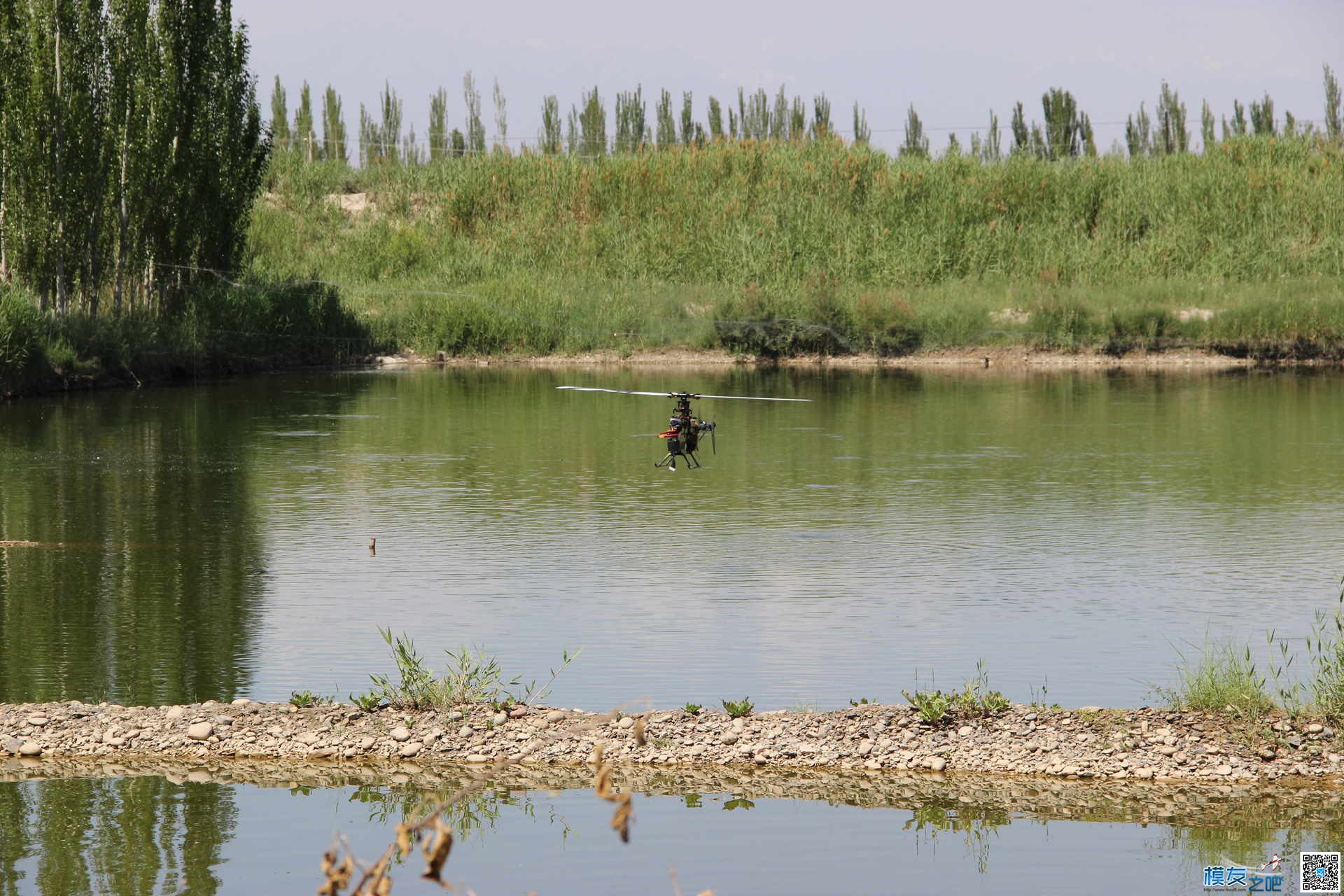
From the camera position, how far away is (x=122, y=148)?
44.4 metres

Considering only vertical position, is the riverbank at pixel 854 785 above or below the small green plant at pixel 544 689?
below

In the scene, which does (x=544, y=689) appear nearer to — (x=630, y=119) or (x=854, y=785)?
(x=854, y=785)

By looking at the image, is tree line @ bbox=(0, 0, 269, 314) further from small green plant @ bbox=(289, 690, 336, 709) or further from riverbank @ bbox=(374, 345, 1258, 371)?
small green plant @ bbox=(289, 690, 336, 709)

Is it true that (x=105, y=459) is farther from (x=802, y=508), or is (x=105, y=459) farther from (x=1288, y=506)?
(x=1288, y=506)

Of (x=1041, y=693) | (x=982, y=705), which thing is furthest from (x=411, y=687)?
(x=1041, y=693)

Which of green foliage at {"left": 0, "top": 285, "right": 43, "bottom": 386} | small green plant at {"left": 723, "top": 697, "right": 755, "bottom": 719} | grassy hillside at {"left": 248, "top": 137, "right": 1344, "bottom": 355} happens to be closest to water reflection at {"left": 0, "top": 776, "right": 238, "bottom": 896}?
small green plant at {"left": 723, "top": 697, "right": 755, "bottom": 719}

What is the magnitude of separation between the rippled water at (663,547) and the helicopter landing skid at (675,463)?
0.36m

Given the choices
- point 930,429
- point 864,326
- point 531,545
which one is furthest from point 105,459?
point 864,326

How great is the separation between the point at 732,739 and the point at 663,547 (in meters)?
8.96

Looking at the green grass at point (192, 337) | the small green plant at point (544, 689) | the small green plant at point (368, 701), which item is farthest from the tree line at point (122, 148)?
the small green plant at point (368, 701)

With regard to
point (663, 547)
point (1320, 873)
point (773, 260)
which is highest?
point (773, 260)

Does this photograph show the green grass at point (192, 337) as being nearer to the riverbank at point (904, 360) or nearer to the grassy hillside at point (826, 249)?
the riverbank at point (904, 360)

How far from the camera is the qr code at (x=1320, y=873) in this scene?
8172mm

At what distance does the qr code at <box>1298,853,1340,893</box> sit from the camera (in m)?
8.17
